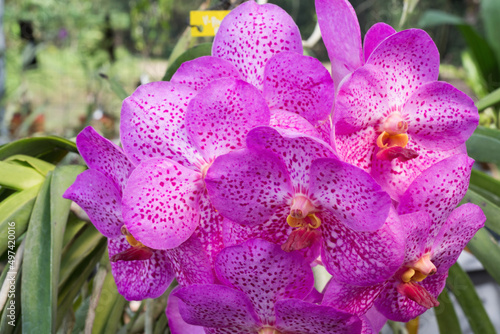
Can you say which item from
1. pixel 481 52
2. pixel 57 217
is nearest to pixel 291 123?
A: pixel 57 217

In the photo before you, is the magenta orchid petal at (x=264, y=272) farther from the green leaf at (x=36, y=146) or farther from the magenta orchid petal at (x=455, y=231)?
the green leaf at (x=36, y=146)

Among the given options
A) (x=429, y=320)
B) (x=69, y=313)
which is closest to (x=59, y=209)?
(x=69, y=313)

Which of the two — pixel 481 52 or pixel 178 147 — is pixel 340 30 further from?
pixel 481 52

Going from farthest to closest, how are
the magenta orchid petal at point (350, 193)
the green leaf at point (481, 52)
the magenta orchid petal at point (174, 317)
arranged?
1. the green leaf at point (481, 52)
2. the magenta orchid petal at point (174, 317)
3. the magenta orchid petal at point (350, 193)

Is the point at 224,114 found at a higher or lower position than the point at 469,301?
higher

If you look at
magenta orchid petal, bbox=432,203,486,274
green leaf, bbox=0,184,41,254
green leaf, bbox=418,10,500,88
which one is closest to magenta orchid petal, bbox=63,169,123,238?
green leaf, bbox=0,184,41,254

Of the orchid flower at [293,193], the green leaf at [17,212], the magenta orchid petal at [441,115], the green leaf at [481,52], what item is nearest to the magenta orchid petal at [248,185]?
the orchid flower at [293,193]

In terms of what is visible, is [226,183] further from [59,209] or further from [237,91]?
[59,209]

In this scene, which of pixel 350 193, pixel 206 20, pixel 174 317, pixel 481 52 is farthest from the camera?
pixel 481 52
